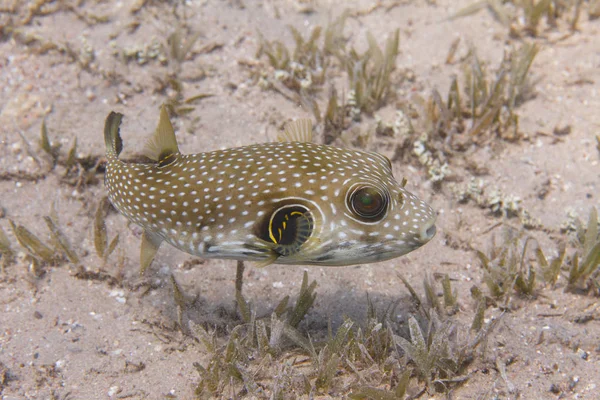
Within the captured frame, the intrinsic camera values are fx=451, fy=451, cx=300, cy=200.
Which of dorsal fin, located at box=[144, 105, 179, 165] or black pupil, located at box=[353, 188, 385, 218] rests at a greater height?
dorsal fin, located at box=[144, 105, 179, 165]

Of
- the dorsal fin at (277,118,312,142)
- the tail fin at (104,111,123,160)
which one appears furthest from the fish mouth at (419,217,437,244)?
the tail fin at (104,111,123,160)

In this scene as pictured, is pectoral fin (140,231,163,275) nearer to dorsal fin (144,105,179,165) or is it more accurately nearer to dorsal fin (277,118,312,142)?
dorsal fin (144,105,179,165)

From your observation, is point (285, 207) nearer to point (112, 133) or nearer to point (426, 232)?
point (426, 232)

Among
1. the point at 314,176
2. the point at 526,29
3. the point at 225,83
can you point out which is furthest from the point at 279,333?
the point at 526,29

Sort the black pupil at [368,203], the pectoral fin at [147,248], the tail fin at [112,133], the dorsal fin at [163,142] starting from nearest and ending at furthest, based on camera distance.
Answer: the black pupil at [368,203] < the dorsal fin at [163,142] < the pectoral fin at [147,248] < the tail fin at [112,133]

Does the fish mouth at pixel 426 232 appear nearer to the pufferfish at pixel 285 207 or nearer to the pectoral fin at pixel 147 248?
the pufferfish at pixel 285 207

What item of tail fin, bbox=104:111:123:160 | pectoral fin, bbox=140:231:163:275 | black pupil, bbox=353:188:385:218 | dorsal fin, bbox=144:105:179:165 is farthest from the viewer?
tail fin, bbox=104:111:123:160

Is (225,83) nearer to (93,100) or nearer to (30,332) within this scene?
(93,100)

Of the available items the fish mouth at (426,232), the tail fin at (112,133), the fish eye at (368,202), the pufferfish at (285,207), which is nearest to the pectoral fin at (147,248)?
the pufferfish at (285,207)
